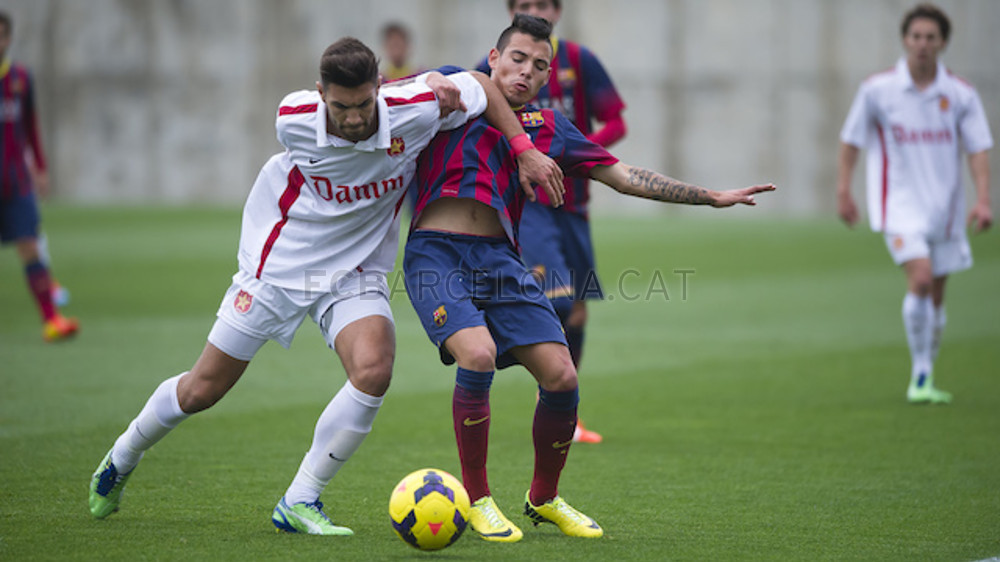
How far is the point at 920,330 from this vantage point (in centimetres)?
789

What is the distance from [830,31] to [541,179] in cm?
2184

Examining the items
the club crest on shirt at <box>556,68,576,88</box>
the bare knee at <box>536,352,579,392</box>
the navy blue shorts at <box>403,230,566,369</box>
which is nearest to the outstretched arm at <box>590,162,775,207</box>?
the navy blue shorts at <box>403,230,566,369</box>

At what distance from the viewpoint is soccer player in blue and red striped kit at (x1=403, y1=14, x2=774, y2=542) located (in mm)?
4438

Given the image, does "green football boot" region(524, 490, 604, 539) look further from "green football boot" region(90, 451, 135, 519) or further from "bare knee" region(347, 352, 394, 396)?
"green football boot" region(90, 451, 135, 519)

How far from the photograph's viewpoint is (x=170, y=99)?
25359mm

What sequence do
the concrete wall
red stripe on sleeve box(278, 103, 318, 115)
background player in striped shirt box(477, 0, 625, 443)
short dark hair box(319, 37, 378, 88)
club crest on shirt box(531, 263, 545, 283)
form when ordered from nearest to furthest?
short dark hair box(319, 37, 378, 88), red stripe on sleeve box(278, 103, 318, 115), club crest on shirt box(531, 263, 545, 283), background player in striped shirt box(477, 0, 625, 443), the concrete wall

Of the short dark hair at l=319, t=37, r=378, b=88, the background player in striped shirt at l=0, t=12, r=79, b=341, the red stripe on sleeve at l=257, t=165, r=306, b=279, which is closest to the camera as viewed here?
the short dark hair at l=319, t=37, r=378, b=88

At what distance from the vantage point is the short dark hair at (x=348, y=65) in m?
4.10

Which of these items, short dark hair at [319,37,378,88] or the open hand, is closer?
short dark hair at [319,37,378,88]

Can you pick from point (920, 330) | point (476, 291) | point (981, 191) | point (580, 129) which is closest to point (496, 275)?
point (476, 291)

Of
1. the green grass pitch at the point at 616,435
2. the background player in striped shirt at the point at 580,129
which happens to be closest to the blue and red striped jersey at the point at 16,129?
the green grass pitch at the point at 616,435

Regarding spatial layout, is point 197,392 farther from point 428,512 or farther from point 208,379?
point 428,512

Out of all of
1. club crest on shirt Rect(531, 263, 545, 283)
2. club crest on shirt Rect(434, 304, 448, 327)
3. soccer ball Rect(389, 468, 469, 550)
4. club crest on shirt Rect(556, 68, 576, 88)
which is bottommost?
soccer ball Rect(389, 468, 469, 550)

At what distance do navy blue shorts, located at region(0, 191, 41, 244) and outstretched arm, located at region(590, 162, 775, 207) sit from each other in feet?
22.9
